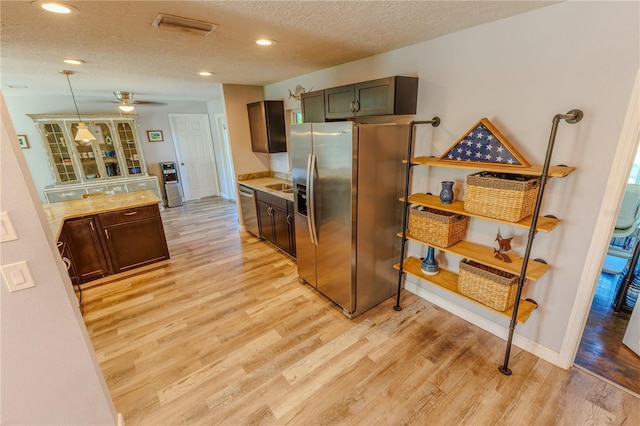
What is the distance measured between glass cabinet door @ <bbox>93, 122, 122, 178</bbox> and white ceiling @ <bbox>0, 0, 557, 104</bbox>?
8.10 feet

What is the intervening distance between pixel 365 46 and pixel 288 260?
2.57 m

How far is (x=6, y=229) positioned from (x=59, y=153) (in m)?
5.50

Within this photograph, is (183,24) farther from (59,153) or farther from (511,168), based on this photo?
(59,153)

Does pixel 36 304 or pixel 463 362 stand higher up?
pixel 36 304

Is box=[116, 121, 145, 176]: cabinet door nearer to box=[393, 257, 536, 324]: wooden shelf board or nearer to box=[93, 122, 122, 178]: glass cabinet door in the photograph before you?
box=[93, 122, 122, 178]: glass cabinet door

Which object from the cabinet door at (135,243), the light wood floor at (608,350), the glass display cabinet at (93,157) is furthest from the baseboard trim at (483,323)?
the glass display cabinet at (93,157)

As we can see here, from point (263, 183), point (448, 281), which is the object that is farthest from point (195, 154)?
point (448, 281)

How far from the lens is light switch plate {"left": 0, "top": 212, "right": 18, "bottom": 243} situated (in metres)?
1.11

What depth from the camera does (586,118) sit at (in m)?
1.59

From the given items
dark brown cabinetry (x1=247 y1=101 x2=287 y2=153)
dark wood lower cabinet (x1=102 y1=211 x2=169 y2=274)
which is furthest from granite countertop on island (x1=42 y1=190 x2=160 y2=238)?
dark brown cabinetry (x1=247 y1=101 x2=287 y2=153)

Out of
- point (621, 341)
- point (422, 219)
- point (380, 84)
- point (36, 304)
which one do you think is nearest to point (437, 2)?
point (380, 84)

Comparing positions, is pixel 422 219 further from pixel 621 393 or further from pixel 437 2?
pixel 621 393

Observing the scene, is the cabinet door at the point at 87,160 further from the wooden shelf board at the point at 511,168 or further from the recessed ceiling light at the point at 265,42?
the wooden shelf board at the point at 511,168

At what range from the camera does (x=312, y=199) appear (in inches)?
98.8
